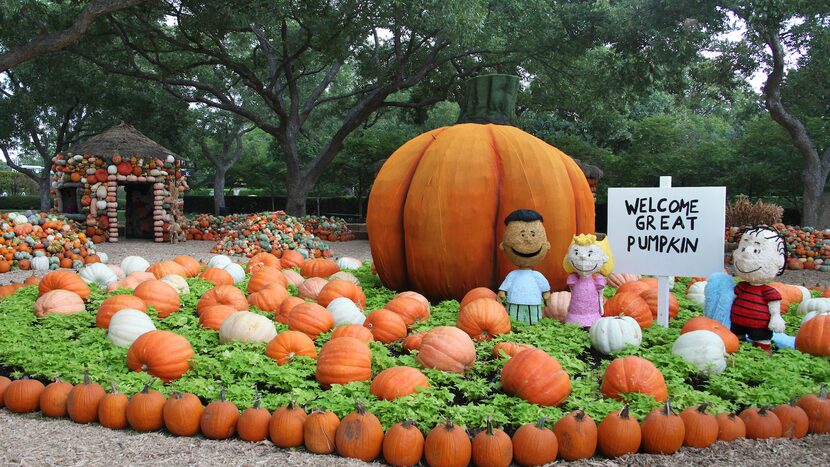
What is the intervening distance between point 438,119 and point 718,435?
30178 millimetres

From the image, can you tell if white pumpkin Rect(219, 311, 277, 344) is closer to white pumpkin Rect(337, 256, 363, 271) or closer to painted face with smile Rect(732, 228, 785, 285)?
white pumpkin Rect(337, 256, 363, 271)

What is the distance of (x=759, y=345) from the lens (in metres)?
4.54

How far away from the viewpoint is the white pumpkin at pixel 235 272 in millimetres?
7086

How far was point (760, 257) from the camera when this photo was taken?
453 cm

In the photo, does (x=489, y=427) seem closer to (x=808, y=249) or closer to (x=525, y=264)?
(x=525, y=264)

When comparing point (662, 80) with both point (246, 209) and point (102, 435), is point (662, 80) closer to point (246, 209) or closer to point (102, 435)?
point (102, 435)

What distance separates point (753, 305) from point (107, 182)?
576 inches

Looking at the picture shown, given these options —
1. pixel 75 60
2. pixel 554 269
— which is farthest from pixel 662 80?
pixel 75 60

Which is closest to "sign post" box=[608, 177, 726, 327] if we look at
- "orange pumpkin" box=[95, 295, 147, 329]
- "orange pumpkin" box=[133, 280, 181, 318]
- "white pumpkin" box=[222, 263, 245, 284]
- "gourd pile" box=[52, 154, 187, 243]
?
"orange pumpkin" box=[133, 280, 181, 318]

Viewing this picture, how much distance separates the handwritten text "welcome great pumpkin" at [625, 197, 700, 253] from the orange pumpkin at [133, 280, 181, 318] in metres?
3.84

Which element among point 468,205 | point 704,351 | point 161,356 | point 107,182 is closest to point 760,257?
point 704,351

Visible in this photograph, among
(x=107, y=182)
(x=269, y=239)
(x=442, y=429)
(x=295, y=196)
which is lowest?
(x=442, y=429)

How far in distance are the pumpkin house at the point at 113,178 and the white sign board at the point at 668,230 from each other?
13.1 meters

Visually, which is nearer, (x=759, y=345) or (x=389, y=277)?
(x=759, y=345)
